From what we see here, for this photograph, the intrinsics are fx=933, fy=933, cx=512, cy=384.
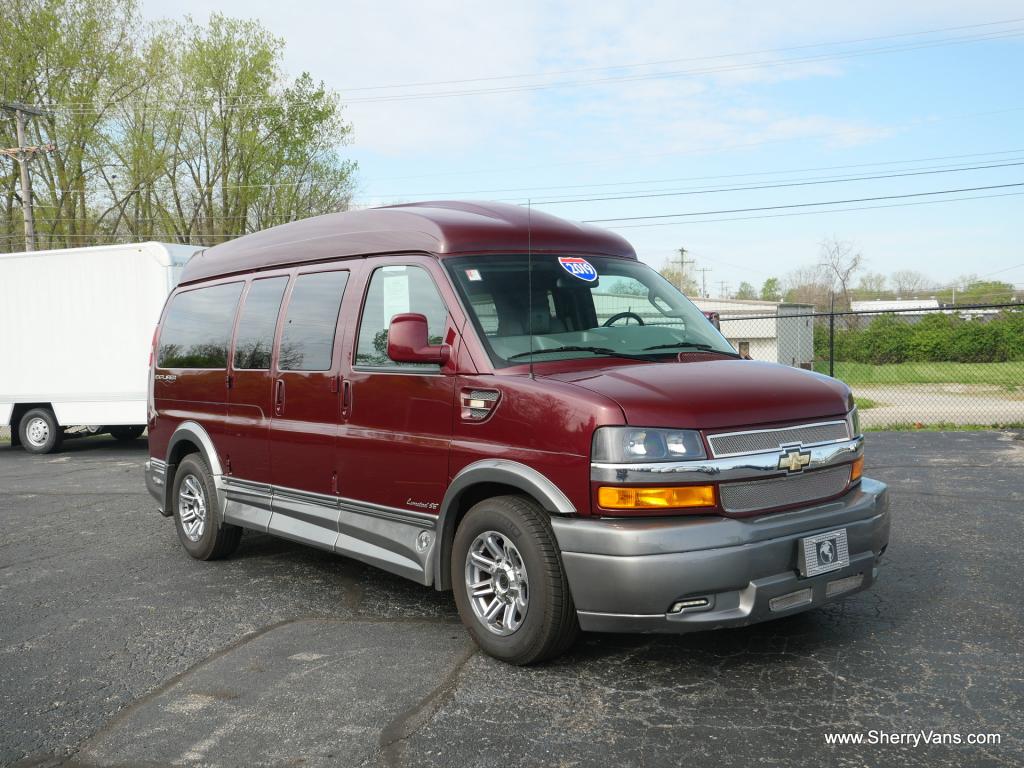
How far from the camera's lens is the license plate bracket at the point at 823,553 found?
4.08 m

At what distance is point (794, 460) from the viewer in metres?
4.16

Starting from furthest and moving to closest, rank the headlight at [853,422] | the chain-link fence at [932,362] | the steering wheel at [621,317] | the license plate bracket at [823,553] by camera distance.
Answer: the chain-link fence at [932,362] → the steering wheel at [621,317] → the headlight at [853,422] → the license plate bracket at [823,553]

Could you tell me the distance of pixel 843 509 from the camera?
14.3 ft

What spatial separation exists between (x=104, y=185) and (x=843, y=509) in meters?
38.7

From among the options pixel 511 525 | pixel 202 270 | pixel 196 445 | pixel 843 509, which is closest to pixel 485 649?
pixel 511 525

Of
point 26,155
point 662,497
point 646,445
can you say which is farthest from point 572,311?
point 26,155

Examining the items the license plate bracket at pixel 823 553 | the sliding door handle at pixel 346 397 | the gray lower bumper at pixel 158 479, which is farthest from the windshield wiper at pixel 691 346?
the gray lower bumper at pixel 158 479

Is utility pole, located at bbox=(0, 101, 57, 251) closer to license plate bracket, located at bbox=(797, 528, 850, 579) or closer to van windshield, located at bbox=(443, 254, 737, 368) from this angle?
van windshield, located at bbox=(443, 254, 737, 368)

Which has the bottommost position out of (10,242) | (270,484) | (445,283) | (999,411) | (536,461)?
(999,411)

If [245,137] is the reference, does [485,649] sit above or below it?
below

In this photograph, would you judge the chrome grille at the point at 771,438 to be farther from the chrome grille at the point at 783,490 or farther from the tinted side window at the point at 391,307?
the tinted side window at the point at 391,307

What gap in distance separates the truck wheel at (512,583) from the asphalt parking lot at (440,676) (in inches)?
6.8

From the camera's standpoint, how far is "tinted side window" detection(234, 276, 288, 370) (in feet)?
20.0

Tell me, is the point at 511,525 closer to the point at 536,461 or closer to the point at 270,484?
the point at 536,461
